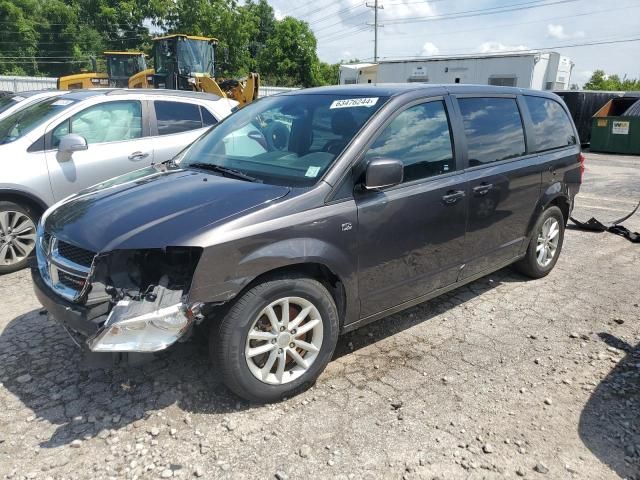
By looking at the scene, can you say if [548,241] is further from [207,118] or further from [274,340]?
[207,118]

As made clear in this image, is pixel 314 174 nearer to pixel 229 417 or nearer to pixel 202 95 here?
pixel 229 417

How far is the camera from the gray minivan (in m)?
2.71

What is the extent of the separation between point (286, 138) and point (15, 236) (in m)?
3.26

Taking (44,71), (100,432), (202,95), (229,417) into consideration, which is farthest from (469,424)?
(44,71)

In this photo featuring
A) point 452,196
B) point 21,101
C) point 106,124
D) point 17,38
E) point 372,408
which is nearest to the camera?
point 372,408

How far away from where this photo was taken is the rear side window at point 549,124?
4793 mm

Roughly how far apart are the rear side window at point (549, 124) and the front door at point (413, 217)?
56.0 inches

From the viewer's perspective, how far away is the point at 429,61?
32531mm

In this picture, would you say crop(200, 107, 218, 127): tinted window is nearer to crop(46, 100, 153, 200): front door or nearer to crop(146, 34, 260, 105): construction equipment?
crop(46, 100, 153, 200): front door

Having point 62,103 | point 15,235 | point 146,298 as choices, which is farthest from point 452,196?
point 62,103

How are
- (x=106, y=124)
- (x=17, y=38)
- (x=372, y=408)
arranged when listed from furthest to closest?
(x=17, y=38), (x=106, y=124), (x=372, y=408)

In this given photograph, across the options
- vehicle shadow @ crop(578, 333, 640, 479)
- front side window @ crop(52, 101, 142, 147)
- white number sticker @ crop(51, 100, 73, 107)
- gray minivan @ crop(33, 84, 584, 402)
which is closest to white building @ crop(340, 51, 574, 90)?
front side window @ crop(52, 101, 142, 147)

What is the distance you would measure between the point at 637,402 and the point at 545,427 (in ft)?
2.37

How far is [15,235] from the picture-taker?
16.9 ft
